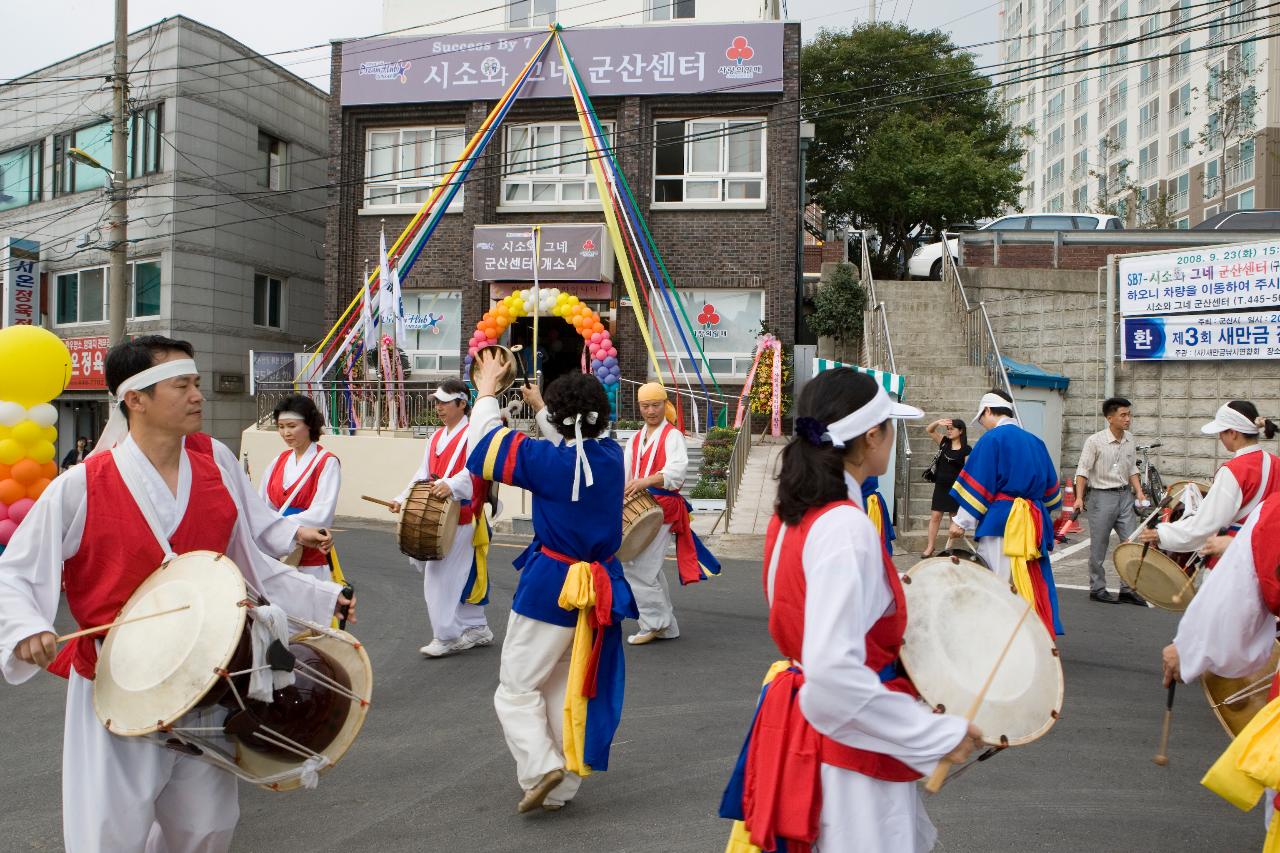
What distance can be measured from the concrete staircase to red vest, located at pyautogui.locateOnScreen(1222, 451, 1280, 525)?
744cm

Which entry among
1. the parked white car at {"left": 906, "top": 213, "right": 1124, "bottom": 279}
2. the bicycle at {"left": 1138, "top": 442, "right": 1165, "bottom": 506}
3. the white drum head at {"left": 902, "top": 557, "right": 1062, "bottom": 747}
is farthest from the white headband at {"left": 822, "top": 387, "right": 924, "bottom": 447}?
the parked white car at {"left": 906, "top": 213, "right": 1124, "bottom": 279}

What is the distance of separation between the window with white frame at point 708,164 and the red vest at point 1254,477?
53.3ft

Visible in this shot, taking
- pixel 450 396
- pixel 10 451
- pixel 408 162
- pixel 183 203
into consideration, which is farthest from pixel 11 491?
pixel 183 203

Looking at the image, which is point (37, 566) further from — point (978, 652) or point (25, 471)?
point (25, 471)

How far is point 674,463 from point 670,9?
16.0 metres

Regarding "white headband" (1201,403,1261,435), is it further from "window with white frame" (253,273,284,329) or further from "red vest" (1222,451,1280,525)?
"window with white frame" (253,273,284,329)

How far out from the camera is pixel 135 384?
3.28 m

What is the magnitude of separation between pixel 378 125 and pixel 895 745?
860 inches

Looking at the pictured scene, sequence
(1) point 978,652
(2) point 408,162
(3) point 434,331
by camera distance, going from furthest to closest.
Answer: (2) point 408,162
(3) point 434,331
(1) point 978,652

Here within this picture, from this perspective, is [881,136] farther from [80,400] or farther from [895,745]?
[895,745]

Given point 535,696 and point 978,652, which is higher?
point 978,652

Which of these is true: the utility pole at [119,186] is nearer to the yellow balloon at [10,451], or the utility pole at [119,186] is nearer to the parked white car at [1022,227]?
the yellow balloon at [10,451]

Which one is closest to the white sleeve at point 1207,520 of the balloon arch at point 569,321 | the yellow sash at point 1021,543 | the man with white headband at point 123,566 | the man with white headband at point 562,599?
the yellow sash at point 1021,543

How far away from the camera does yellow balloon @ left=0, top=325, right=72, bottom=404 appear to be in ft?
22.4
